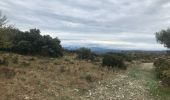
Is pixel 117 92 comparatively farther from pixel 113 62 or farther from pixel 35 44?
pixel 35 44

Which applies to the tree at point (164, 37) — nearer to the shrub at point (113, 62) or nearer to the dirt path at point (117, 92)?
the shrub at point (113, 62)

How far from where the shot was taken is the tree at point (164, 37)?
8986 centimetres

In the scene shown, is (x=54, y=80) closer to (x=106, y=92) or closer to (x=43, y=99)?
(x=106, y=92)

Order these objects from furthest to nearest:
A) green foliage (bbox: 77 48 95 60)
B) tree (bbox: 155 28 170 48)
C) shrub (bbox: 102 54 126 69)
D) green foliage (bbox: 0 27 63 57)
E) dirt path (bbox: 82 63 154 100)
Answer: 1. tree (bbox: 155 28 170 48)
2. green foliage (bbox: 77 48 95 60)
3. green foliage (bbox: 0 27 63 57)
4. shrub (bbox: 102 54 126 69)
5. dirt path (bbox: 82 63 154 100)

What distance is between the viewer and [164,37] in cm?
9119

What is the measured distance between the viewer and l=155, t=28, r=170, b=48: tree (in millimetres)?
89863

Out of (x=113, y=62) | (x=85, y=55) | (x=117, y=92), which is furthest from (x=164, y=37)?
(x=117, y=92)

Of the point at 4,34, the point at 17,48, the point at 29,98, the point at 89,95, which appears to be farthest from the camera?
the point at 17,48

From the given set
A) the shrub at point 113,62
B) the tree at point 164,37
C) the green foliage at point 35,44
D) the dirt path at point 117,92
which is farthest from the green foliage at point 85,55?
the tree at point 164,37

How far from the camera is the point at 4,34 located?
4025 centimetres

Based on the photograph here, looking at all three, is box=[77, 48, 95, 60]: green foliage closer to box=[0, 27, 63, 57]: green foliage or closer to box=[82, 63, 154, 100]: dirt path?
box=[0, 27, 63, 57]: green foliage

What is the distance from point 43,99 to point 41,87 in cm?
319

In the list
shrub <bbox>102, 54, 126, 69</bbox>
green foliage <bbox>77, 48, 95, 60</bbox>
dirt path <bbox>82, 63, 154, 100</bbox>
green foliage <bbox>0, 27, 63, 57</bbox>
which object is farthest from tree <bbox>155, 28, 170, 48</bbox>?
dirt path <bbox>82, 63, 154, 100</bbox>

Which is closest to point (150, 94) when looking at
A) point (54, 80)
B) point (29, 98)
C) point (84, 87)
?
point (84, 87)
